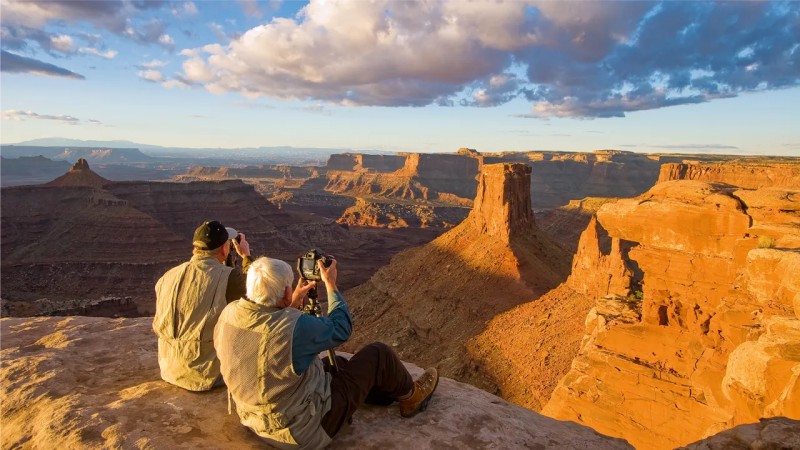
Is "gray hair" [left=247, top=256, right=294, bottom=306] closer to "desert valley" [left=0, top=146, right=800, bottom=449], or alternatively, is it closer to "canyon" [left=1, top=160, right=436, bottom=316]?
"desert valley" [left=0, top=146, right=800, bottom=449]

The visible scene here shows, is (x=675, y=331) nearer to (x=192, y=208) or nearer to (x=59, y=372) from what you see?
(x=59, y=372)

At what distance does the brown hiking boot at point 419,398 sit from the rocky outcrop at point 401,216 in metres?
81.7

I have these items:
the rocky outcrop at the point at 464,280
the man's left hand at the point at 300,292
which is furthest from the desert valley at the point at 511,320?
the man's left hand at the point at 300,292

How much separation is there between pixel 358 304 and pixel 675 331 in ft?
85.5

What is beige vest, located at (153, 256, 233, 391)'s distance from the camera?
505cm

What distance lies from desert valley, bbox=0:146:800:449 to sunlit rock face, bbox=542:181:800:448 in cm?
4

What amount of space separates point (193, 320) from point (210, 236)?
97 centimetres

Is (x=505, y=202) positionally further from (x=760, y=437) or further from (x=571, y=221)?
(x=571, y=221)

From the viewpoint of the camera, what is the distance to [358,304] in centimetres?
3497

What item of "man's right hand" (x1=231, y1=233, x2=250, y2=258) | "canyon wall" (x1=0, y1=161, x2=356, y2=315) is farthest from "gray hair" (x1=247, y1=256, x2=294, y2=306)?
"canyon wall" (x1=0, y1=161, x2=356, y2=315)

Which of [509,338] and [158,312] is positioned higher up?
[158,312]

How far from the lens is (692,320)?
10.6m

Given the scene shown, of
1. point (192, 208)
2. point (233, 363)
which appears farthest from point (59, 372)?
point (192, 208)

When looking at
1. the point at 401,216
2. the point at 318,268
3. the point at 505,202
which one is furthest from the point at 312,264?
the point at 401,216
